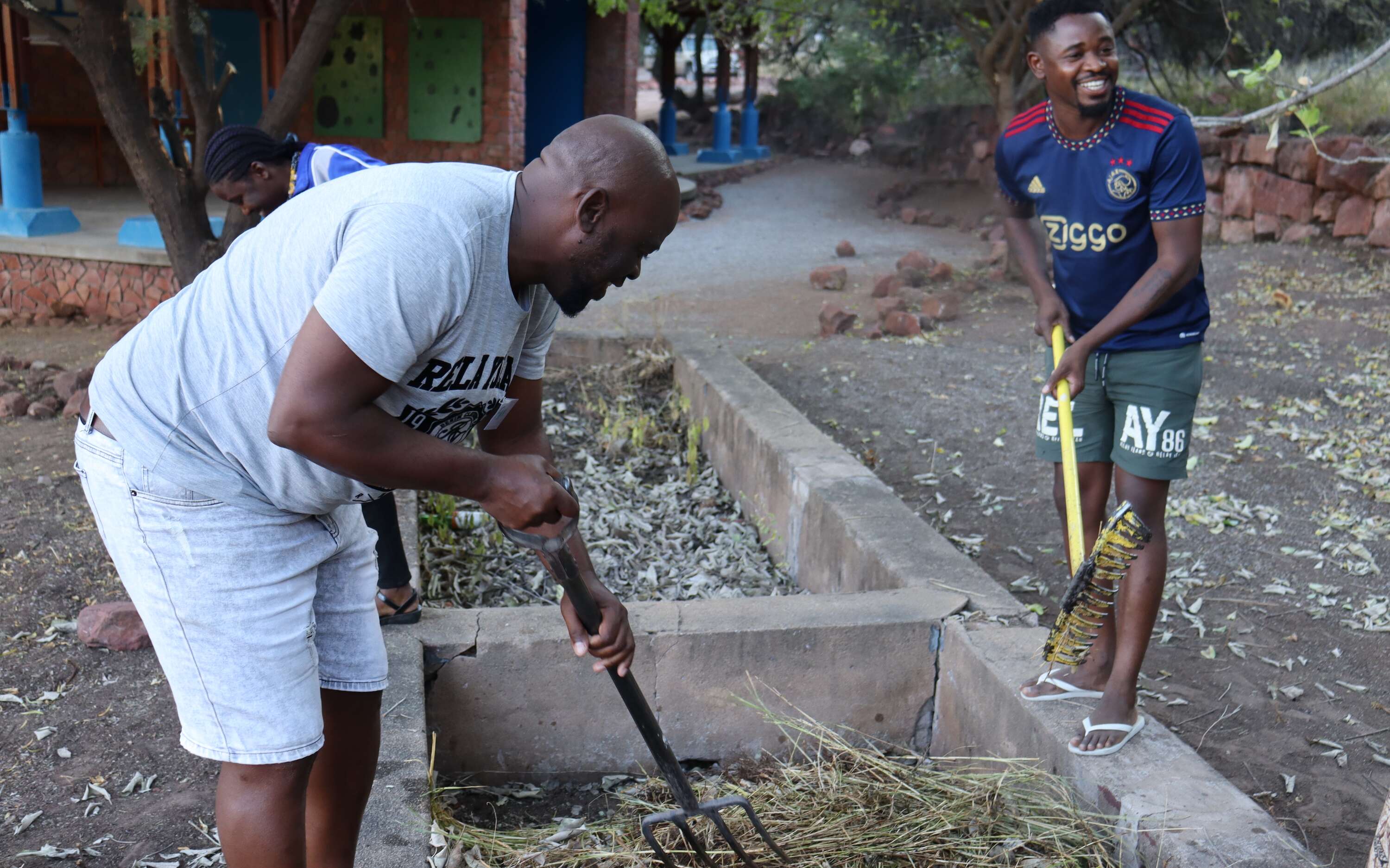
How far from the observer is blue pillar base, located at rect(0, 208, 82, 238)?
28.8ft

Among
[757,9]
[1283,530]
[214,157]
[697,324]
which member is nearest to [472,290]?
[214,157]

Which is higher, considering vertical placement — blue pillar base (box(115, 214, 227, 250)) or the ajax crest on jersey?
the ajax crest on jersey

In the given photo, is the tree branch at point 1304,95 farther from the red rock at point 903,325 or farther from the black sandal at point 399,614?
the red rock at point 903,325

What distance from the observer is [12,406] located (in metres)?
6.09

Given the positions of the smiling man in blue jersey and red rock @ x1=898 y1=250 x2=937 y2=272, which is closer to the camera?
the smiling man in blue jersey

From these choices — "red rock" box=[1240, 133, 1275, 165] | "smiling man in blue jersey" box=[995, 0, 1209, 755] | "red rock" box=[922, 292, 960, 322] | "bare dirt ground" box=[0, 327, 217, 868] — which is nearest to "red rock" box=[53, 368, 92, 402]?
"bare dirt ground" box=[0, 327, 217, 868]

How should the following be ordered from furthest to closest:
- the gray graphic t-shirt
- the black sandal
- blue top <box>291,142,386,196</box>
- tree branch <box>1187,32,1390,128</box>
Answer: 1. blue top <box>291,142,386,196</box>
2. the black sandal
3. tree branch <box>1187,32,1390,128</box>
4. the gray graphic t-shirt

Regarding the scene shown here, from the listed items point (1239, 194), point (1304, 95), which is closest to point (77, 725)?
point (1304, 95)

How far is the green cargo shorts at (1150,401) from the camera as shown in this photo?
2811mm

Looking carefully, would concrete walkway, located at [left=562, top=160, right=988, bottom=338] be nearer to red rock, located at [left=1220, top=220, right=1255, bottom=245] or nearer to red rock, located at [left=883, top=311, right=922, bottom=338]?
red rock, located at [left=883, top=311, right=922, bottom=338]

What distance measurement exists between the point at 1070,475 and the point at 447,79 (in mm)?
10533

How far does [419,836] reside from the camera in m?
2.40

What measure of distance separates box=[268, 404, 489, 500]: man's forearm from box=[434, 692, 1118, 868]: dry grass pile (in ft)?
3.76

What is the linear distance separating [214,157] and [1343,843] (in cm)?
377
